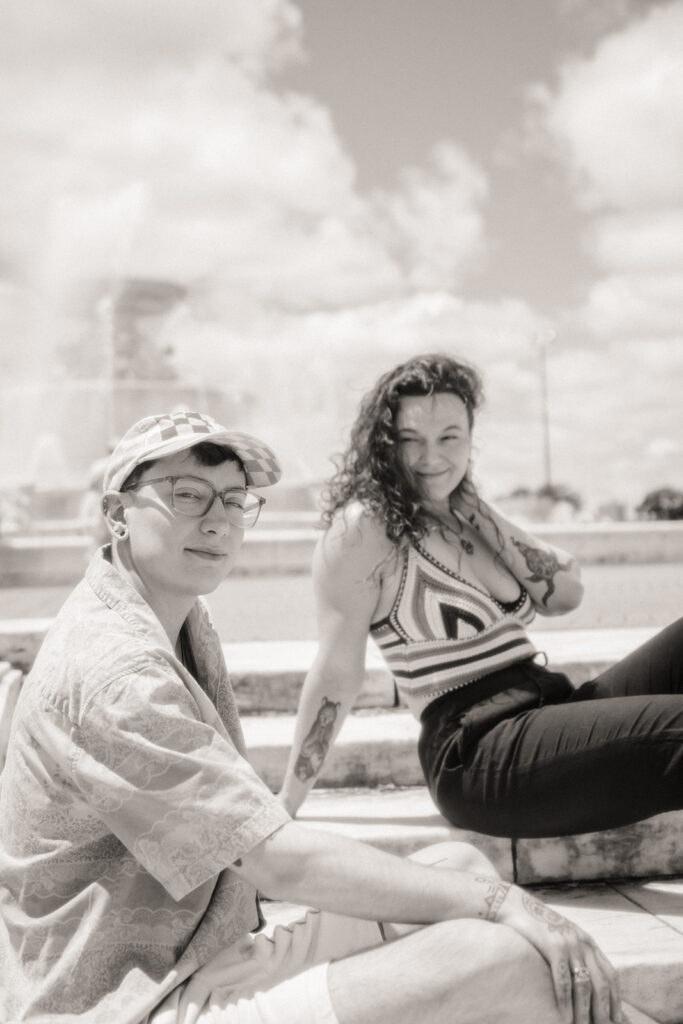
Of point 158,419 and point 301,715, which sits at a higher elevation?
point 158,419

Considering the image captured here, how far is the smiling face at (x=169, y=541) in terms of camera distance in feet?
5.85

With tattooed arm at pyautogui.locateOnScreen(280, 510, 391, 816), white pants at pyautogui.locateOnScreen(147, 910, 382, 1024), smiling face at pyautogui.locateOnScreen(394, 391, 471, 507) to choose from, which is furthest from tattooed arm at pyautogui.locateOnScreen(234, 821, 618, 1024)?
smiling face at pyautogui.locateOnScreen(394, 391, 471, 507)

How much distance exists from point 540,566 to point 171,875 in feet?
5.86

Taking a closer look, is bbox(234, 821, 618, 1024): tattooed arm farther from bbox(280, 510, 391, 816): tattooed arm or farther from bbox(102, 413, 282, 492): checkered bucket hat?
bbox(280, 510, 391, 816): tattooed arm

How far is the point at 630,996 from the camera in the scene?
2342mm

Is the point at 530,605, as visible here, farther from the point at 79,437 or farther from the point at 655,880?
the point at 79,437

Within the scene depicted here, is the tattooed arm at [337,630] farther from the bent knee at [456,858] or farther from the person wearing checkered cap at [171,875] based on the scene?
the person wearing checkered cap at [171,875]

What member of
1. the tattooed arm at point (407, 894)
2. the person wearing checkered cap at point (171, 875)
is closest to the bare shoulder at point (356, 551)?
the person wearing checkered cap at point (171, 875)

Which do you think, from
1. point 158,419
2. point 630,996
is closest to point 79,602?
point 158,419

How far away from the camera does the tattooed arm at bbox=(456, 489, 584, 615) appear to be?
9.89ft

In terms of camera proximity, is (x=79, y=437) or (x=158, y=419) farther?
(x=79, y=437)

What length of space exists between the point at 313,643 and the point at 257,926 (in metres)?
2.74

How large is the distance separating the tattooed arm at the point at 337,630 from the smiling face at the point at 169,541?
943 mm

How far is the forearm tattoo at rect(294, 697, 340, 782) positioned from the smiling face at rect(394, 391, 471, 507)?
0.71 metres
